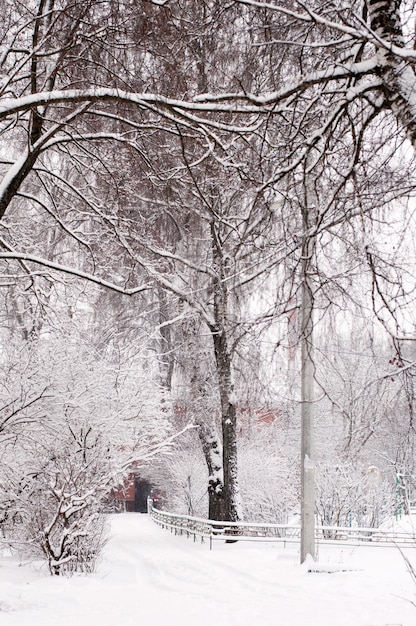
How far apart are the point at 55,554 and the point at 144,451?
387 cm

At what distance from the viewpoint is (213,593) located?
11.9 metres

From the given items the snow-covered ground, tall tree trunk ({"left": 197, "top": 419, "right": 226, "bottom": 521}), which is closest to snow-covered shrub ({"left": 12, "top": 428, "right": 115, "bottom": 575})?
the snow-covered ground

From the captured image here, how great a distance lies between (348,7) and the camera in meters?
4.71

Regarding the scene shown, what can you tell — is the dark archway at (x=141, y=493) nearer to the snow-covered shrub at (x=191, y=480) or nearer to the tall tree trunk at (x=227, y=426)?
the snow-covered shrub at (x=191, y=480)

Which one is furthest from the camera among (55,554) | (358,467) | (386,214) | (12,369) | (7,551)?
(358,467)

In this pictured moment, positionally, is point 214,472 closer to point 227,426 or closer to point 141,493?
point 227,426

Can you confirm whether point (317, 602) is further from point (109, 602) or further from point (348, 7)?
point (348, 7)

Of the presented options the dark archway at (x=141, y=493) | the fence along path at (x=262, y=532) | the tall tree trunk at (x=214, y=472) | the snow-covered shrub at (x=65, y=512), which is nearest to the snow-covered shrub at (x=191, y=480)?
the fence along path at (x=262, y=532)

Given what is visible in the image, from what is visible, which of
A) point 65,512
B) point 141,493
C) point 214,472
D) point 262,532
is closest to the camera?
point 65,512

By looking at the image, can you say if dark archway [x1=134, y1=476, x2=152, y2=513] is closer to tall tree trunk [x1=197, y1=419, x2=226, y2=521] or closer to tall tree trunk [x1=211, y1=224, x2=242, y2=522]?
tall tree trunk [x1=197, y1=419, x2=226, y2=521]

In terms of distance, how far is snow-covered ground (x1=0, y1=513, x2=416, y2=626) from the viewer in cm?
952

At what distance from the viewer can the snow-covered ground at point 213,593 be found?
9.52 meters

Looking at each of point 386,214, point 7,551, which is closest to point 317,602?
point 386,214

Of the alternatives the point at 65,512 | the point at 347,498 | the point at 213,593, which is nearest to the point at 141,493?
the point at 347,498
